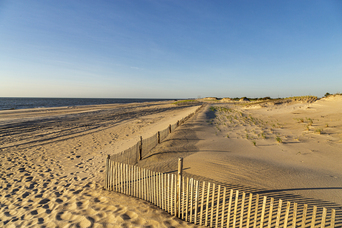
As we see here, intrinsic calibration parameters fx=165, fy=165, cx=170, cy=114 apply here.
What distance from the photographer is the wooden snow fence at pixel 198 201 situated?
403 cm

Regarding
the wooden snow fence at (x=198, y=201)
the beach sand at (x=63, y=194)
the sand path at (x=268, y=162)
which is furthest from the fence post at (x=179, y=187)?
the sand path at (x=268, y=162)

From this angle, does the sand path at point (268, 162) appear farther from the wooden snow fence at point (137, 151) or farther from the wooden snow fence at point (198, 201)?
the wooden snow fence at point (198, 201)

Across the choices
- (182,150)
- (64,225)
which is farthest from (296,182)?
(64,225)

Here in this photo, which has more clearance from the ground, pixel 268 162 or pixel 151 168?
pixel 268 162

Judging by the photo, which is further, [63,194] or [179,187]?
[63,194]

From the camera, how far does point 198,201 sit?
4.61 meters

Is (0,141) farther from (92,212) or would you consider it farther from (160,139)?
(92,212)

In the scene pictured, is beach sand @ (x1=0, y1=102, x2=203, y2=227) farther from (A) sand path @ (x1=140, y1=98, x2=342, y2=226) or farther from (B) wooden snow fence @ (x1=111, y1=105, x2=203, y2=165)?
(A) sand path @ (x1=140, y1=98, x2=342, y2=226)

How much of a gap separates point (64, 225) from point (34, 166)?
6286 millimetres

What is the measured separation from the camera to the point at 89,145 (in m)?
12.7

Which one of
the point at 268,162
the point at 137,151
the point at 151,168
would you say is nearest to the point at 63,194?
the point at 151,168

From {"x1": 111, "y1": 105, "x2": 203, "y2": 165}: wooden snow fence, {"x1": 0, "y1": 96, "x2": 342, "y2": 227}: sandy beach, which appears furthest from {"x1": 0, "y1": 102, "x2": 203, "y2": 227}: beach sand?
{"x1": 111, "y1": 105, "x2": 203, "y2": 165}: wooden snow fence

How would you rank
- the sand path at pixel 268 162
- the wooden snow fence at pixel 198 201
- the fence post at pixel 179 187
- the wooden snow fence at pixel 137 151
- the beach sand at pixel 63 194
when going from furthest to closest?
the wooden snow fence at pixel 137 151 → the sand path at pixel 268 162 → the fence post at pixel 179 187 → the beach sand at pixel 63 194 → the wooden snow fence at pixel 198 201

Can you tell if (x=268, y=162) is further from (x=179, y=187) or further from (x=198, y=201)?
(x=179, y=187)
